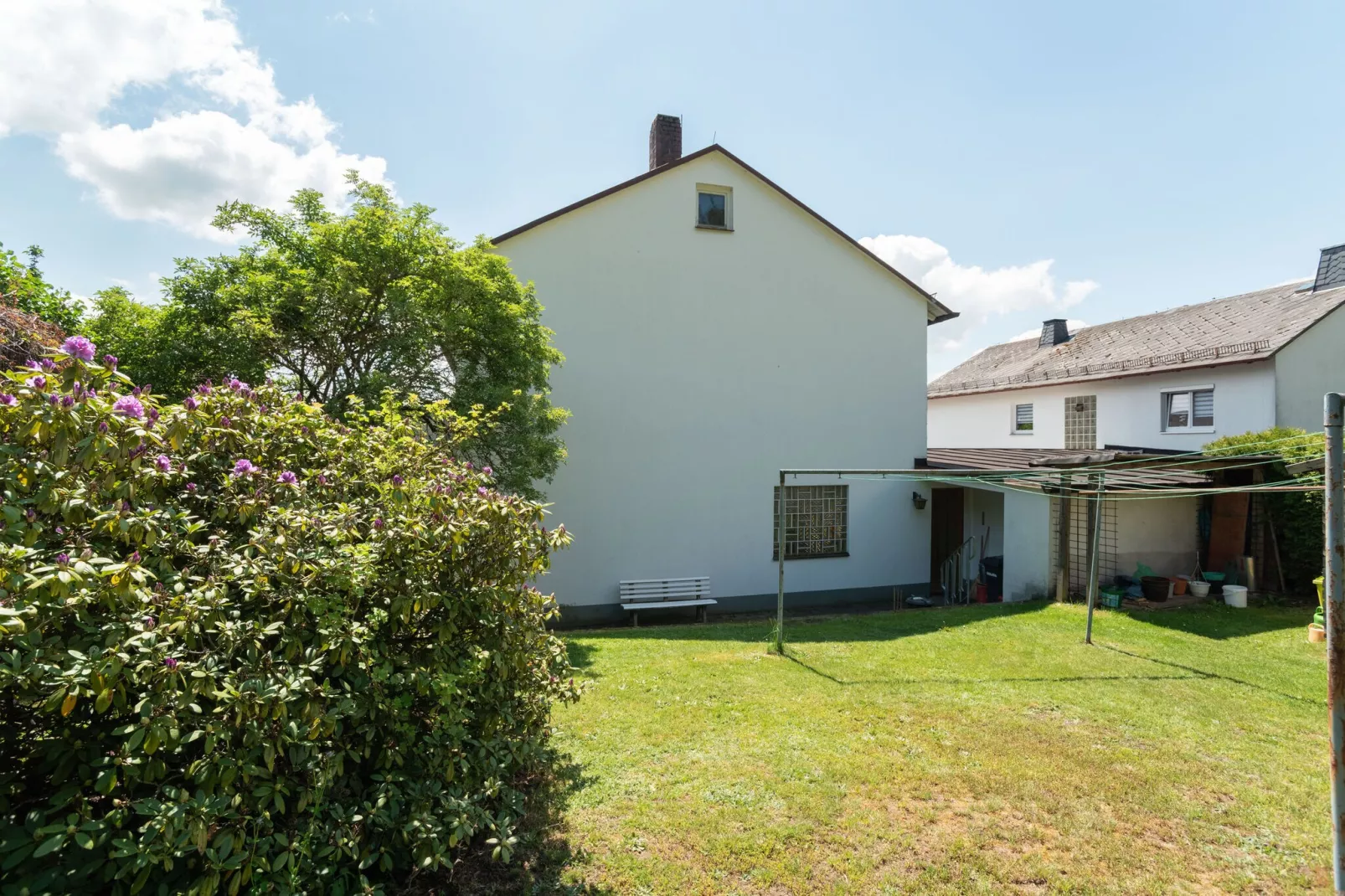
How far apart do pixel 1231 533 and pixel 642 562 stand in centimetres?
1317

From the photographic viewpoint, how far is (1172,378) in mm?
17375

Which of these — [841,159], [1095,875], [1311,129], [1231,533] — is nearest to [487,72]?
[841,159]

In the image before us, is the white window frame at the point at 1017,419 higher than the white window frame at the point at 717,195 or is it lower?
lower

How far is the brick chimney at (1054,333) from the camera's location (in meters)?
24.8

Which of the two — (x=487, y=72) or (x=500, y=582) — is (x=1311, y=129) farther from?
(x=500, y=582)

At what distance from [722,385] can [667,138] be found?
6.71m

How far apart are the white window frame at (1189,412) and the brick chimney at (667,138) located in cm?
1533

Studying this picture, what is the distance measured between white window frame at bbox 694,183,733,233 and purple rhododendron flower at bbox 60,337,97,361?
12.4 meters

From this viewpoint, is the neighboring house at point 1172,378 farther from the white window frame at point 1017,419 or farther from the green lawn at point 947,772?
the green lawn at point 947,772

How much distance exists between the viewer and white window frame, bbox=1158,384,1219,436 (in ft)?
54.3

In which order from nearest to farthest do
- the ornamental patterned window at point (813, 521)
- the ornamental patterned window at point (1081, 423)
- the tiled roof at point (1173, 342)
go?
1. the ornamental patterned window at point (813, 521)
2. the tiled roof at point (1173, 342)
3. the ornamental patterned window at point (1081, 423)

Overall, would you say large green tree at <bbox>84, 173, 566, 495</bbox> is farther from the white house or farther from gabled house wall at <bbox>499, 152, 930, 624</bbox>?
the white house

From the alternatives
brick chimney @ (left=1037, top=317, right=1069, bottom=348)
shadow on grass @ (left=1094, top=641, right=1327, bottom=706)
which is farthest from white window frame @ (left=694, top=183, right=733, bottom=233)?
brick chimney @ (left=1037, top=317, right=1069, bottom=348)

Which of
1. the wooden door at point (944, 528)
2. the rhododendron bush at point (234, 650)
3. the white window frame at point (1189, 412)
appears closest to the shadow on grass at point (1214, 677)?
the wooden door at point (944, 528)
